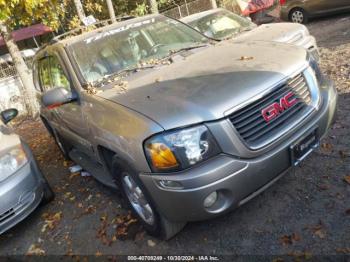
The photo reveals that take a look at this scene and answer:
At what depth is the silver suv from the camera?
2.83 m

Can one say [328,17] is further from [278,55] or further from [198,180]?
[198,180]

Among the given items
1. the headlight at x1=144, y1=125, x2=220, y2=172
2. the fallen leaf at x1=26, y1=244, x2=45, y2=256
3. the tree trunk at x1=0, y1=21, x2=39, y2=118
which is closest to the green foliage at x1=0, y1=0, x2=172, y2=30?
the tree trunk at x1=0, y1=21, x2=39, y2=118

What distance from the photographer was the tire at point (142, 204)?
10.4ft

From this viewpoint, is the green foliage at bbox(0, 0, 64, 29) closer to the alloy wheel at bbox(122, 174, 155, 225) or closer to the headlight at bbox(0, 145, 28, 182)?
the headlight at bbox(0, 145, 28, 182)

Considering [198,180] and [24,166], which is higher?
[198,180]

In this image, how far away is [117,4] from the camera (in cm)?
2253

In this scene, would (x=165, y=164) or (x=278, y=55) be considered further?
(x=278, y=55)

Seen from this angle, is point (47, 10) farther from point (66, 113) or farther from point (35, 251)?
point (35, 251)

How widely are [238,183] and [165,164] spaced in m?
0.56

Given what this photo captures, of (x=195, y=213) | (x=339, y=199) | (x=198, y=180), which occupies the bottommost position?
(x=339, y=199)

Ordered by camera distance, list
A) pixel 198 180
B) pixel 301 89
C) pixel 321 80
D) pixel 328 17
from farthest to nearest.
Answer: pixel 328 17 → pixel 321 80 → pixel 301 89 → pixel 198 180

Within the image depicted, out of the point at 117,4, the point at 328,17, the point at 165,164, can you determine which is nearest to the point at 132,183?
the point at 165,164

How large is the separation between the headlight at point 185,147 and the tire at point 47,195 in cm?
251

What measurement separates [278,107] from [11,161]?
2.95m
